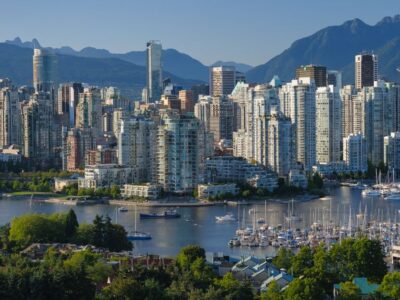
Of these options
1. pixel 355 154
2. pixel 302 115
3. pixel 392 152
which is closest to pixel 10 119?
pixel 302 115

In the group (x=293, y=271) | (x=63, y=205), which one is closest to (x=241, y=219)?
(x=63, y=205)

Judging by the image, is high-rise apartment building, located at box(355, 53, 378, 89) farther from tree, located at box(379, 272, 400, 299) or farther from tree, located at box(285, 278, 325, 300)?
tree, located at box(285, 278, 325, 300)

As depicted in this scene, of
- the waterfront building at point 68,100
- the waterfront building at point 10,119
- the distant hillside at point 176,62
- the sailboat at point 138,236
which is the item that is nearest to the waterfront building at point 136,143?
the waterfront building at point 10,119

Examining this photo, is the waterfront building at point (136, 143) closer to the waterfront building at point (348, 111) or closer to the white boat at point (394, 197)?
the white boat at point (394, 197)

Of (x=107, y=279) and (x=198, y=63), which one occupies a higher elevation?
(x=198, y=63)

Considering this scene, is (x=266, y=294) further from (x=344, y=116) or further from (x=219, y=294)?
(x=344, y=116)

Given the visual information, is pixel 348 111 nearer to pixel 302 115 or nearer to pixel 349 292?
pixel 302 115
